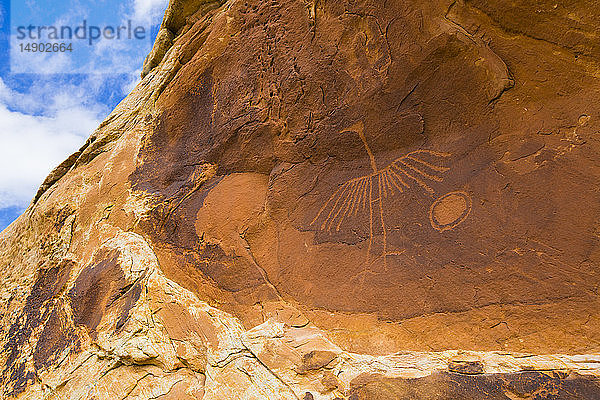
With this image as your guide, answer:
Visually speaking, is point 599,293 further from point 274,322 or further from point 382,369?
point 274,322

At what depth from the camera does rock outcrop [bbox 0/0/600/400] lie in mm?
2410

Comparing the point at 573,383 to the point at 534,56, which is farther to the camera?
the point at 534,56

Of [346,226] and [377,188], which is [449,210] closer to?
[377,188]

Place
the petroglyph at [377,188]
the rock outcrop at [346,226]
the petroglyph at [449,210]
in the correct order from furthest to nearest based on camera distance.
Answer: the petroglyph at [377,188] → the petroglyph at [449,210] → the rock outcrop at [346,226]

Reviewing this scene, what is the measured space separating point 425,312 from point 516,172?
1.18 meters

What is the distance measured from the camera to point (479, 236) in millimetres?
2709

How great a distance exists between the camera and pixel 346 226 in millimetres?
3252

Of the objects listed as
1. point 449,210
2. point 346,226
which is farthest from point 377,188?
point 449,210

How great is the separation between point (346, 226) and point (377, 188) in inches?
16.2

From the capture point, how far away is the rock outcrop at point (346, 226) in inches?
94.9

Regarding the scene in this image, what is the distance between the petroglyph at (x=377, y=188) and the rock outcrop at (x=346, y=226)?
17 mm

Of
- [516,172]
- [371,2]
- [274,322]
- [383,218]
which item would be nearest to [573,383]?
[516,172]

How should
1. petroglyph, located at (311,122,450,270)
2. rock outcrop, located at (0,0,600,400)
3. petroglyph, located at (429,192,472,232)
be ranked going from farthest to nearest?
petroglyph, located at (311,122,450,270) < petroglyph, located at (429,192,472,232) < rock outcrop, located at (0,0,600,400)

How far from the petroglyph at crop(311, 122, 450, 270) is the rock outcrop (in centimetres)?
2
